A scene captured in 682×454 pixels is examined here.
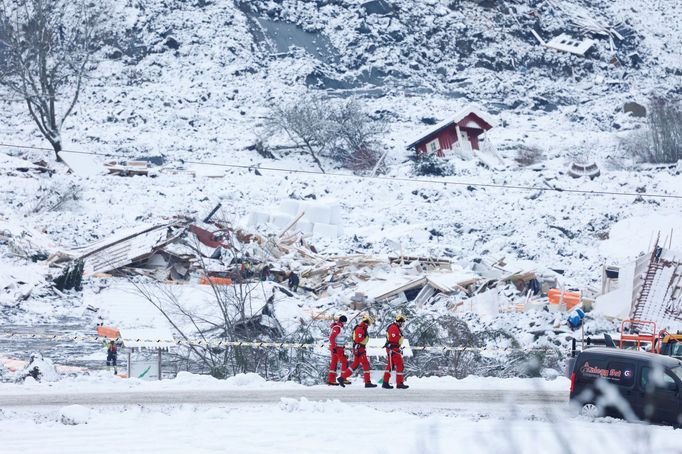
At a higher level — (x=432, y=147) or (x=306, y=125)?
(x=306, y=125)

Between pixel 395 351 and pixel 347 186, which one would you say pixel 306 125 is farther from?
pixel 395 351

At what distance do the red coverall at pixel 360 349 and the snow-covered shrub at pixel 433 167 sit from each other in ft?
68.8

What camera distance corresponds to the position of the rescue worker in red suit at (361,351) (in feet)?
41.0

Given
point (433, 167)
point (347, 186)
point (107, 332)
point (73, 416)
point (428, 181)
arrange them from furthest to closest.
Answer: point (433, 167)
point (347, 186)
point (428, 181)
point (107, 332)
point (73, 416)

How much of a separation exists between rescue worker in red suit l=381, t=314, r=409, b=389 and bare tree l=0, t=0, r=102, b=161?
24386mm

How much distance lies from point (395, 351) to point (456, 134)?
79.1 feet

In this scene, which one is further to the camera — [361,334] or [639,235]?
[639,235]

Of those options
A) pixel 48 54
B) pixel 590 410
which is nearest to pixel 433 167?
pixel 48 54

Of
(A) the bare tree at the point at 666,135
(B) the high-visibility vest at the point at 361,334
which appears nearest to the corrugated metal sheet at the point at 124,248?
(B) the high-visibility vest at the point at 361,334

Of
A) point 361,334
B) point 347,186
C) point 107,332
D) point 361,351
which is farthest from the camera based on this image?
point 347,186

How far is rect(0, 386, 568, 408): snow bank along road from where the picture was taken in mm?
11086

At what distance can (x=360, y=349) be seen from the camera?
12742mm

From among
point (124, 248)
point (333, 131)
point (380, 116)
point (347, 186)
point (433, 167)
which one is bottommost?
point (124, 248)

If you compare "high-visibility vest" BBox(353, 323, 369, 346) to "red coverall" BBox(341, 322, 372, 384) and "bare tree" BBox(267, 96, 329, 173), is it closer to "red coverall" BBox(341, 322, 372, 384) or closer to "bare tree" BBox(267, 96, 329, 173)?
"red coverall" BBox(341, 322, 372, 384)
